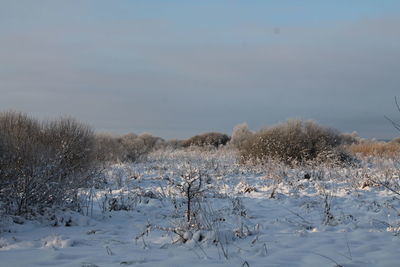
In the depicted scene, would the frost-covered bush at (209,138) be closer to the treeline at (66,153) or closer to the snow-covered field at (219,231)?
the treeline at (66,153)

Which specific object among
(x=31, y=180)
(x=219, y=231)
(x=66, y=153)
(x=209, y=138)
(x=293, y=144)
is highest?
(x=209, y=138)

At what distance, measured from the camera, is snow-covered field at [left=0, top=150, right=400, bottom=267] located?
448cm

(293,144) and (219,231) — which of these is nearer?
(219,231)

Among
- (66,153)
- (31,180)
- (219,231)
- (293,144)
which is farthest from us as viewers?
(293,144)

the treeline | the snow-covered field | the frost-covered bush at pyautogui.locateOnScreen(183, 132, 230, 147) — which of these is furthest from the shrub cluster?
the frost-covered bush at pyautogui.locateOnScreen(183, 132, 230, 147)

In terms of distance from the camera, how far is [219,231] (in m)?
5.17

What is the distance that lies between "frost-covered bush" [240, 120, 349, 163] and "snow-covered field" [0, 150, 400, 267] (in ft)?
21.6

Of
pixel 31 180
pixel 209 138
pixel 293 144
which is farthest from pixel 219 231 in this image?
pixel 209 138

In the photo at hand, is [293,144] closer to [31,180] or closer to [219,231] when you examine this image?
[31,180]

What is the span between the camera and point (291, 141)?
1656cm

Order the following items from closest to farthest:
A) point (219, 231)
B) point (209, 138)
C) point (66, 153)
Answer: point (219, 231) < point (66, 153) < point (209, 138)

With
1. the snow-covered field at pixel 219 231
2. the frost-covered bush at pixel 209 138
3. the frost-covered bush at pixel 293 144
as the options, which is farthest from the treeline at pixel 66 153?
the frost-covered bush at pixel 209 138

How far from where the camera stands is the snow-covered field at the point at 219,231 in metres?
4.48

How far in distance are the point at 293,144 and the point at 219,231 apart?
11790 millimetres
